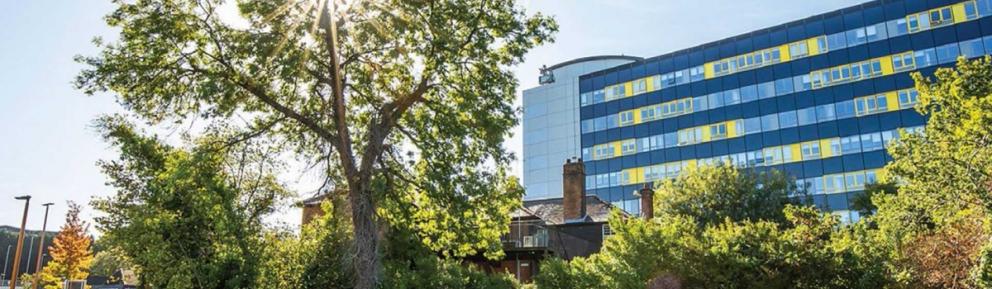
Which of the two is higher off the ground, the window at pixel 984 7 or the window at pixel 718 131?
the window at pixel 984 7

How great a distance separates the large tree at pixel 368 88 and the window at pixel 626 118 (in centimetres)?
3794

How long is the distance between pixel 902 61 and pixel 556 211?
2824 centimetres

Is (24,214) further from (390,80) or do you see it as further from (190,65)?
(390,80)

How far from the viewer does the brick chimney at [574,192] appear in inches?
1222

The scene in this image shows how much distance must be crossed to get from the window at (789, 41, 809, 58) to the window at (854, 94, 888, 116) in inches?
204

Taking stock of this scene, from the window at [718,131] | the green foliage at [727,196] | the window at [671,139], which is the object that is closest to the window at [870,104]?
the window at [718,131]

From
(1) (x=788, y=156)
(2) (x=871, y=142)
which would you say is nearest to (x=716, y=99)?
(1) (x=788, y=156)

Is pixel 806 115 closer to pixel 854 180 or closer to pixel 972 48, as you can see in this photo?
pixel 854 180

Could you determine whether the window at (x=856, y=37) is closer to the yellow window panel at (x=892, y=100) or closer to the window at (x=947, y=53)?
A: the yellow window panel at (x=892, y=100)

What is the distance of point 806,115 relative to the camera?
4769 cm

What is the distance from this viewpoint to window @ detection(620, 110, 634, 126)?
5703cm

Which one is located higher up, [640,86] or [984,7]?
[984,7]

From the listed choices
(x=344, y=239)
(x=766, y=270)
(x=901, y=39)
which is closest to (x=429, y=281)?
(x=344, y=239)

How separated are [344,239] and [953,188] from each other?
16.4 m
